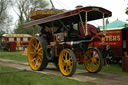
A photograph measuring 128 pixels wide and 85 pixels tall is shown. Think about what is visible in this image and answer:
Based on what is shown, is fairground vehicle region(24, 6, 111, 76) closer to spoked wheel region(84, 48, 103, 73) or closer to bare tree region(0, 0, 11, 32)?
spoked wheel region(84, 48, 103, 73)

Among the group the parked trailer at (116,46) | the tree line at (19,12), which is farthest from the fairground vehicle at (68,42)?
the tree line at (19,12)

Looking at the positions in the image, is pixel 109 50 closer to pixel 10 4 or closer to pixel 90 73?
pixel 90 73

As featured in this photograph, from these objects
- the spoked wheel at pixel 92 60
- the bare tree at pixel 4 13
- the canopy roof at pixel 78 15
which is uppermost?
the bare tree at pixel 4 13

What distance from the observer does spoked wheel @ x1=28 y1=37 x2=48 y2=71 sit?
29.8ft

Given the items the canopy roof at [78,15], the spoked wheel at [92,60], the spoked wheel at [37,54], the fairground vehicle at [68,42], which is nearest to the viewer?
the canopy roof at [78,15]

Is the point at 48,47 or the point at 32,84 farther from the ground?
the point at 48,47

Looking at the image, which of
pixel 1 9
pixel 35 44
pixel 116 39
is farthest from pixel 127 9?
pixel 1 9

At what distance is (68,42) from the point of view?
822cm

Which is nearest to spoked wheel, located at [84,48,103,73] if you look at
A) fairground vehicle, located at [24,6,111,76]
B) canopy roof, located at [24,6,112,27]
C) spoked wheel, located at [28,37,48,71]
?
fairground vehicle, located at [24,6,111,76]

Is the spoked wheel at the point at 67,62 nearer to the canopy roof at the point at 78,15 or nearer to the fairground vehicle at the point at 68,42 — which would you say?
the fairground vehicle at the point at 68,42

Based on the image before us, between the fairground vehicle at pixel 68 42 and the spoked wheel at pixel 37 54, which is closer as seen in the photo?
the fairground vehicle at pixel 68 42

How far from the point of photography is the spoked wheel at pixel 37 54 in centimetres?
908

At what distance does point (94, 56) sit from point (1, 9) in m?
38.3

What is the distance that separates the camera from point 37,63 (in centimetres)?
962
